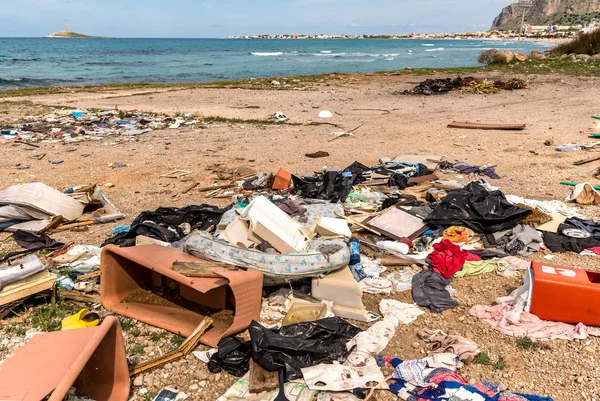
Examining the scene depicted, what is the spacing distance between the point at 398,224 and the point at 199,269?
8.76ft

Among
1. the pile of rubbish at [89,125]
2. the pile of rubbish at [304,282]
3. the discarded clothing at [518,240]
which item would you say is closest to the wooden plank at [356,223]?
the pile of rubbish at [304,282]

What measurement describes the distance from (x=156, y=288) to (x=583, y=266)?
14.1 feet

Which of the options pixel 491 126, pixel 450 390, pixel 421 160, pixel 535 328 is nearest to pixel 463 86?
pixel 491 126

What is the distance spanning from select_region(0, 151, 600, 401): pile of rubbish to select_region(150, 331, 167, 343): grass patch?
0.31 feet

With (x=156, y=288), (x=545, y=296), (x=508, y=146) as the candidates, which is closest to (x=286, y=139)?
(x=508, y=146)

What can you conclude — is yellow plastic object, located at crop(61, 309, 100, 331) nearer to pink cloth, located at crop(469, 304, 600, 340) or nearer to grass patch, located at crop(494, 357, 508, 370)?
grass patch, located at crop(494, 357, 508, 370)

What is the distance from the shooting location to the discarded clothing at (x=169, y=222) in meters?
5.09

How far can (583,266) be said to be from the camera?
14.9ft

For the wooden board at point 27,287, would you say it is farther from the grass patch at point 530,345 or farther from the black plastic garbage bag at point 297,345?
the grass patch at point 530,345

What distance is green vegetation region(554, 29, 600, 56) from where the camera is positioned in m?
27.6

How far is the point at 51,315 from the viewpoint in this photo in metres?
3.83

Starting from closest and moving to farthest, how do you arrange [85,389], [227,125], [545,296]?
[85,389] < [545,296] < [227,125]

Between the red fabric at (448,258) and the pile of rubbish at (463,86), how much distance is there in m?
13.5

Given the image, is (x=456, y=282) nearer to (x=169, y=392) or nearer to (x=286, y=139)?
(x=169, y=392)
